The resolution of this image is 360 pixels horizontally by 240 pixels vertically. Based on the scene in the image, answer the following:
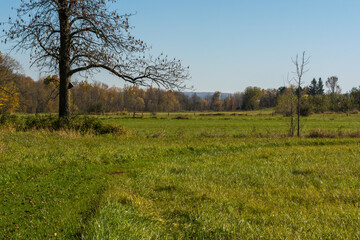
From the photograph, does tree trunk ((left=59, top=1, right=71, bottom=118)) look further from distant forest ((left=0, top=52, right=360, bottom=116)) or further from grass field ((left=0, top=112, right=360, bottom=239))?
distant forest ((left=0, top=52, right=360, bottom=116))

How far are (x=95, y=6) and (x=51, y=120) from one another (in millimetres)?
8569

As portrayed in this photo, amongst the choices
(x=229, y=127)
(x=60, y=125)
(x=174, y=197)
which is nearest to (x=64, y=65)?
(x=60, y=125)

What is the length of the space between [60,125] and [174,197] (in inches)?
583

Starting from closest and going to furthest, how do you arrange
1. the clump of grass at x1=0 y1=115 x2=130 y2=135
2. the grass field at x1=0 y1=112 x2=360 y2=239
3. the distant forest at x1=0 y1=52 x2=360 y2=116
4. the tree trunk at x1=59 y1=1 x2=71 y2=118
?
the grass field at x1=0 y1=112 x2=360 y2=239, the clump of grass at x1=0 y1=115 x2=130 y2=135, the tree trunk at x1=59 y1=1 x2=71 y2=118, the distant forest at x1=0 y1=52 x2=360 y2=116

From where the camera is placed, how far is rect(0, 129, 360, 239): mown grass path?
4797 millimetres

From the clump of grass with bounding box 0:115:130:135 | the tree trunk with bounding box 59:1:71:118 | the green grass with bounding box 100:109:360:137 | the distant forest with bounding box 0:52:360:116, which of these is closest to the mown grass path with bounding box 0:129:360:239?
the clump of grass with bounding box 0:115:130:135

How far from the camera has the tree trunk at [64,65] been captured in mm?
20056

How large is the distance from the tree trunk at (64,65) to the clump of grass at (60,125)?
915 mm

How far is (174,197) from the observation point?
674cm

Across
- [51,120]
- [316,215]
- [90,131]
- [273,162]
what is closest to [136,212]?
[316,215]

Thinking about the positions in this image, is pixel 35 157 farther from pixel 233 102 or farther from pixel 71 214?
pixel 233 102

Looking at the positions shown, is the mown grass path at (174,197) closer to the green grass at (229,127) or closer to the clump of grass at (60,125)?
the clump of grass at (60,125)

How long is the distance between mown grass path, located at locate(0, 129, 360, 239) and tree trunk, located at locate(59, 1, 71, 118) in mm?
9351

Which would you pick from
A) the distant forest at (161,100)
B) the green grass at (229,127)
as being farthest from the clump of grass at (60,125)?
the distant forest at (161,100)
